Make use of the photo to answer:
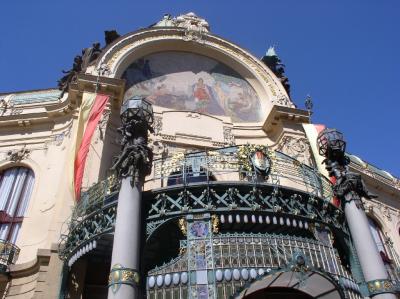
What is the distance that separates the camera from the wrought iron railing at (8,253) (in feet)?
41.0

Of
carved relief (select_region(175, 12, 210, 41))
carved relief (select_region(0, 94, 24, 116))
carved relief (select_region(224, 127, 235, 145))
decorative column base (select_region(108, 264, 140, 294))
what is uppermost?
carved relief (select_region(175, 12, 210, 41))

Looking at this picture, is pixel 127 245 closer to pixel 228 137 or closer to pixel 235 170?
pixel 235 170

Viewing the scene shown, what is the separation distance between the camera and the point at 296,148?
17000 millimetres

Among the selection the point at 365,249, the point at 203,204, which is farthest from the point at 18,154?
the point at 365,249

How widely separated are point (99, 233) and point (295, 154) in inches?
361

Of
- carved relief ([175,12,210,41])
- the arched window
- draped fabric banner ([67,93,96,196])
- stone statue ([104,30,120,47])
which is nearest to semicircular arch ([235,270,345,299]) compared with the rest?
draped fabric banner ([67,93,96,196])

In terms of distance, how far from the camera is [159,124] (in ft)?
55.0

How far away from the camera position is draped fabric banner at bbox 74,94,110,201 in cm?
1258

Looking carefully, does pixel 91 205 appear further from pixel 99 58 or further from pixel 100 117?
pixel 99 58

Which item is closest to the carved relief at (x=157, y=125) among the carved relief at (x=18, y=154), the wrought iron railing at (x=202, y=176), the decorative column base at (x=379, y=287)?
the carved relief at (x=18, y=154)

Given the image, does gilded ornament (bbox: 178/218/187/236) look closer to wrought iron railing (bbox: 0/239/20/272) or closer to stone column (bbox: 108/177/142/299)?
stone column (bbox: 108/177/142/299)

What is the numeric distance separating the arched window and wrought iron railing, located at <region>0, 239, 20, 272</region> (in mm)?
919

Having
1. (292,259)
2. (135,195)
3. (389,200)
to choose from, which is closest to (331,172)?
(292,259)

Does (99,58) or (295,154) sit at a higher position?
(99,58)
